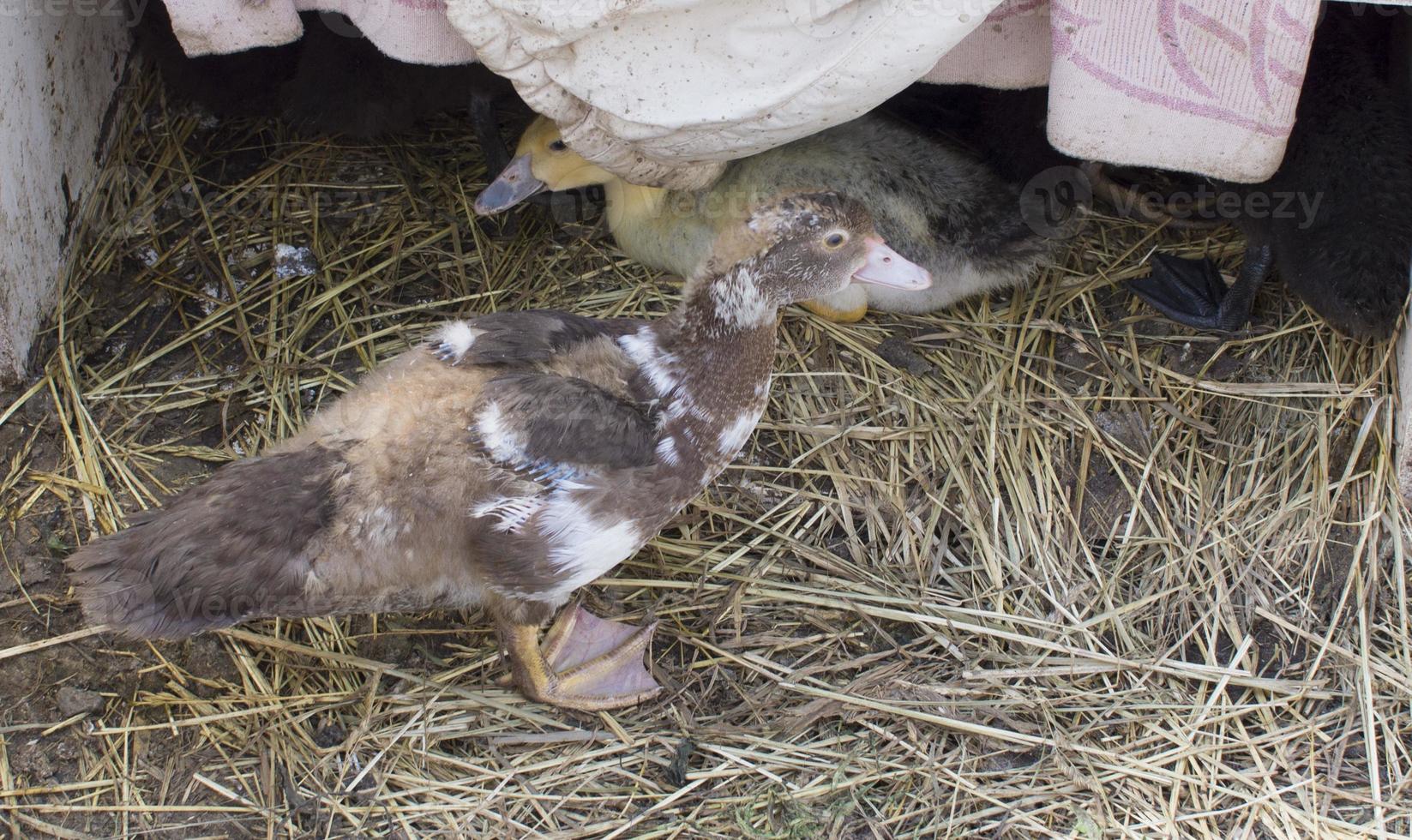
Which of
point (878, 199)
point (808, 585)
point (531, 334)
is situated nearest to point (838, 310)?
point (878, 199)

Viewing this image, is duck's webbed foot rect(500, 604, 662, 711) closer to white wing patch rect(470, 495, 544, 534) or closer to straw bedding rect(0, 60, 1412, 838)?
straw bedding rect(0, 60, 1412, 838)

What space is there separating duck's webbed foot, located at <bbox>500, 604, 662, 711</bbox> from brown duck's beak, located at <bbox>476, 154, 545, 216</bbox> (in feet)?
3.11

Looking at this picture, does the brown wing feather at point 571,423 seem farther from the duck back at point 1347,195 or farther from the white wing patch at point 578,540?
the duck back at point 1347,195

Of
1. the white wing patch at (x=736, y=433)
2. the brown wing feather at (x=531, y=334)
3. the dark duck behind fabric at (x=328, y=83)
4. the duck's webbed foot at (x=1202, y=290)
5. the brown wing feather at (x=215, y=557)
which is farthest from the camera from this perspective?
the dark duck behind fabric at (x=328, y=83)

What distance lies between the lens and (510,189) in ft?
9.75

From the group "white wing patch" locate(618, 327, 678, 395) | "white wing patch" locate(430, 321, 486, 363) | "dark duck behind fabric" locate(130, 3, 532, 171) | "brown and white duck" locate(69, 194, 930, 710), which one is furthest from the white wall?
"white wing patch" locate(618, 327, 678, 395)

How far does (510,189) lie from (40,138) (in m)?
1.02

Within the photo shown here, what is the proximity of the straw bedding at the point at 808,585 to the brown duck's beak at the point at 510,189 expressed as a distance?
0.83 ft

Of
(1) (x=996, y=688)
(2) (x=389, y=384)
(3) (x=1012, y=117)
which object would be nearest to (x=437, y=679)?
(2) (x=389, y=384)

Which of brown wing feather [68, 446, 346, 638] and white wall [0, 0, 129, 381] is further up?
white wall [0, 0, 129, 381]

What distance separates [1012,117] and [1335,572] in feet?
4.34

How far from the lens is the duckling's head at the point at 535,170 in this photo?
9.72ft

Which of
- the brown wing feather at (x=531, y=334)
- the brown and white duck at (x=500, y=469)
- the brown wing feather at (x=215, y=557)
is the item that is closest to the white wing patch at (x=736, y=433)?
the brown and white duck at (x=500, y=469)

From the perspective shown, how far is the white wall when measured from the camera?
106 inches
